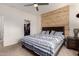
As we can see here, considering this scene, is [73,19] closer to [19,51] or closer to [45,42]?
[45,42]

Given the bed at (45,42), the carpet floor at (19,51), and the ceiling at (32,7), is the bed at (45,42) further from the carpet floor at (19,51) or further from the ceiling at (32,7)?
the ceiling at (32,7)

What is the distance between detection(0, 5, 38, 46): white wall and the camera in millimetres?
1172

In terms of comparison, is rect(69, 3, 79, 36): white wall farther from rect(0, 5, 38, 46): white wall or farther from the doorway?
the doorway

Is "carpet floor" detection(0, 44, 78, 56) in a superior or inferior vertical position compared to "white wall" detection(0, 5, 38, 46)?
inferior

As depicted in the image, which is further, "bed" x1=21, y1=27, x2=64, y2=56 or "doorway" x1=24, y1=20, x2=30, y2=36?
"doorway" x1=24, y1=20, x2=30, y2=36

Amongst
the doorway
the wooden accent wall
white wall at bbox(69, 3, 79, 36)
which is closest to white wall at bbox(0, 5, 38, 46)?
the doorway

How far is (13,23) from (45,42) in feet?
1.85

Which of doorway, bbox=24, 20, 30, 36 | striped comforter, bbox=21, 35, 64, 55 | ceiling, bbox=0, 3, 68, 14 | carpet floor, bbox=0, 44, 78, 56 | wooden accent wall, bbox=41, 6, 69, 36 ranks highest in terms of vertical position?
ceiling, bbox=0, 3, 68, 14

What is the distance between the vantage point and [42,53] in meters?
1.19

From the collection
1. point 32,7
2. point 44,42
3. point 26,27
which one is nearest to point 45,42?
point 44,42

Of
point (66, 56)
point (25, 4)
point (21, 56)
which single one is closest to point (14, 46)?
point (21, 56)

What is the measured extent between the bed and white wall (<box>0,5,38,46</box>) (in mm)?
115

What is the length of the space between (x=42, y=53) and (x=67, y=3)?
→ 0.80 m

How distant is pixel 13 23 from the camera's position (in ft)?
4.05
